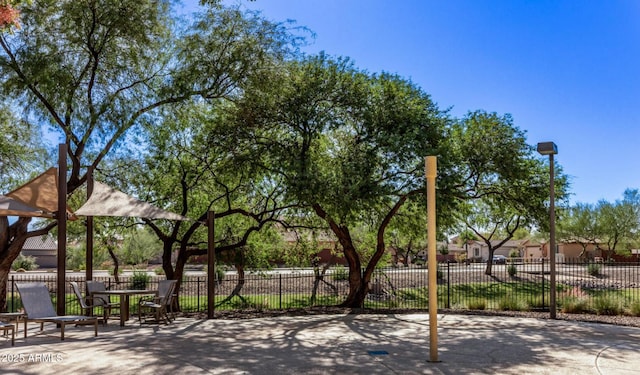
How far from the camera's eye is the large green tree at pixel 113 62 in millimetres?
15445

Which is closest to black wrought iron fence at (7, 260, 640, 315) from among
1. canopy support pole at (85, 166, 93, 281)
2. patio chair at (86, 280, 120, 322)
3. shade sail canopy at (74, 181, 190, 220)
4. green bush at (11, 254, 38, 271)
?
canopy support pole at (85, 166, 93, 281)

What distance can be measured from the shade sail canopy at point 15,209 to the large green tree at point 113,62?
3.54 m

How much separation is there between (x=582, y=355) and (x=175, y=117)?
13.1 metres

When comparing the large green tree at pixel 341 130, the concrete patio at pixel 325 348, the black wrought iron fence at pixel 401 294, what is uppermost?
the large green tree at pixel 341 130

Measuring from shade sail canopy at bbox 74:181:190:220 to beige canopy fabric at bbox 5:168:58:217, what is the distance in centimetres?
95

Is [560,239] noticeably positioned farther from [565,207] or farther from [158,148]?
[158,148]

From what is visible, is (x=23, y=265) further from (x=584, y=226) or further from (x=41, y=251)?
(x=584, y=226)

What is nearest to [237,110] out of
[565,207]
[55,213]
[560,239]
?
[55,213]

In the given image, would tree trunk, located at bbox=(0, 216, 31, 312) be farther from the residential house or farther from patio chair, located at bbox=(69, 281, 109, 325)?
the residential house

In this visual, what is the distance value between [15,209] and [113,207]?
2.18m

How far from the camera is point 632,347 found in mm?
10734

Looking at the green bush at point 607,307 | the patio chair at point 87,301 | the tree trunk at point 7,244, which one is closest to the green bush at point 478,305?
the green bush at point 607,307

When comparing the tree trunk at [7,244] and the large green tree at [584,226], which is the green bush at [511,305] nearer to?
the tree trunk at [7,244]

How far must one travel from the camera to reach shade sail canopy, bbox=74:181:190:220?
13781 millimetres
